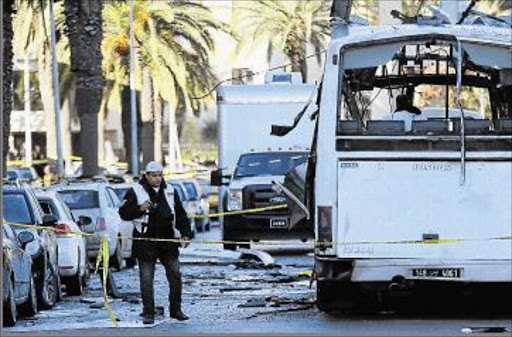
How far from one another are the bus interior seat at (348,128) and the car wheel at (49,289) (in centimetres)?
537

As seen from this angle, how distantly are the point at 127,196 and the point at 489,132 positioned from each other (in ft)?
13.7

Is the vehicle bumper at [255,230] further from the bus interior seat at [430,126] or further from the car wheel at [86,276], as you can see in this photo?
the bus interior seat at [430,126]

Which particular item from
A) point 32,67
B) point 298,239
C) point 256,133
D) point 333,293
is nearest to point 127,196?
point 333,293

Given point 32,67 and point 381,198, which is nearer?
point 381,198

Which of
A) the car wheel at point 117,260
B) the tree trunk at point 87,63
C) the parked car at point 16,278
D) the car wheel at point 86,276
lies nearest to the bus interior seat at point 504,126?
the parked car at point 16,278

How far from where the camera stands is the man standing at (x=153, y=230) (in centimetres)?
1677

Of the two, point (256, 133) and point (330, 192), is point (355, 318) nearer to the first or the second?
point (330, 192)

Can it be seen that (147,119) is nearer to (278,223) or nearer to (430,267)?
(278,223)

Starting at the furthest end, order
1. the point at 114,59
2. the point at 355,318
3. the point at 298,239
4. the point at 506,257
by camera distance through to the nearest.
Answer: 1. the point at 114,59
2. the point at 298,239
3. the point at 355,318
4. the point at 506,257

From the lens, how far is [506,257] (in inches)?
589

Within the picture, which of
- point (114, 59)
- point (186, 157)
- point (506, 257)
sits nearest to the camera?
point (506, 257)

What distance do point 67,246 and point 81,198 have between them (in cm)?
611

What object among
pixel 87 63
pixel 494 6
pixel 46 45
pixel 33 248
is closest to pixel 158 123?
pixel 46 45

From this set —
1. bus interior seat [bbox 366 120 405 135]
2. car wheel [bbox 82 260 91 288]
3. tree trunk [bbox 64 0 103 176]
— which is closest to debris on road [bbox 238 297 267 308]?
bus interior seat [bbox 366 120 405 135]
